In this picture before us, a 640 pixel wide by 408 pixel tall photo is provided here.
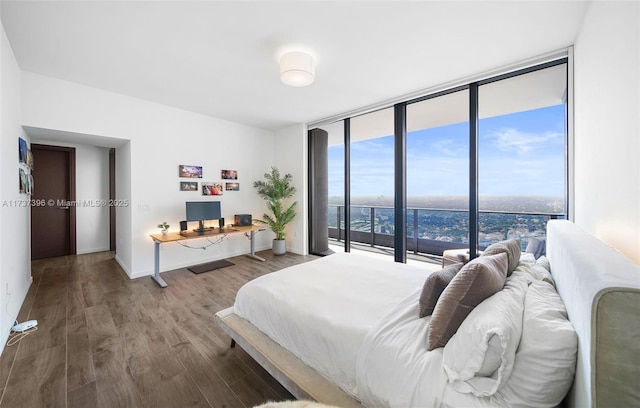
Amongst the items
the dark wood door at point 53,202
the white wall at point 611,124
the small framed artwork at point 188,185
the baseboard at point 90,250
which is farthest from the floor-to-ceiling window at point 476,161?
the dark wood door at point 53,202

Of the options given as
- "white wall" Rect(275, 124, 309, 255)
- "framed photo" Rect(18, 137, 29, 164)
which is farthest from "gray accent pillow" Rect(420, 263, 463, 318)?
"framed photo" Rect(18, 137, 29, 164)

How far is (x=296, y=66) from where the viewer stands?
7.91 feet

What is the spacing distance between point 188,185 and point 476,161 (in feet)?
14.6

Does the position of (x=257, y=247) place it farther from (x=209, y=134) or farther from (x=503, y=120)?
(x=503, y=120)

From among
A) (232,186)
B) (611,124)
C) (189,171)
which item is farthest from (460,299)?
(232,186)

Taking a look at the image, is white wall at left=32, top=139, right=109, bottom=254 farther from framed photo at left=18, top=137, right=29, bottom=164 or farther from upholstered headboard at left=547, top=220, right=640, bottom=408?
upholstered headboard at left=547, top=220, right=640, bottom=408

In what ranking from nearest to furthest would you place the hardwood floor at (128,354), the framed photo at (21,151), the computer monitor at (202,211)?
the hardwood floor at (128,354) → the framed photo at (21,151) → the computer monitor at (202,211)

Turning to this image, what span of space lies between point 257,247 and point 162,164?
2.43 metres

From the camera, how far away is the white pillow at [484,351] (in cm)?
92

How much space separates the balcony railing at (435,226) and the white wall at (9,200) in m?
4.26

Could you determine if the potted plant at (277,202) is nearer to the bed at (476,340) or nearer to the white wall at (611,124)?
the bed at (476,340)

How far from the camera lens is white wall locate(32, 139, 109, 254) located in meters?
4.96

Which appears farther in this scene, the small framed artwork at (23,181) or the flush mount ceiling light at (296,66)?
the small framed artwork at (23,181)

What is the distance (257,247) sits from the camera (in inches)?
213
